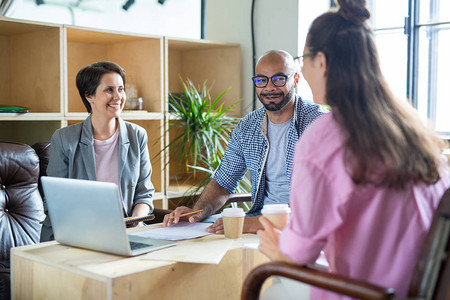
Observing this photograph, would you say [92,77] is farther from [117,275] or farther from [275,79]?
[117,275]

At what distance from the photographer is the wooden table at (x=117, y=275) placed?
1479 mm

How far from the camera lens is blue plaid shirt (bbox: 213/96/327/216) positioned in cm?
251

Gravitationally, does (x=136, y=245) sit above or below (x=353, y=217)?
below

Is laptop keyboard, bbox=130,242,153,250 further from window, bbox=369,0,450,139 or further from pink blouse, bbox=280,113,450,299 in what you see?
window, bbox=369,0,450,139

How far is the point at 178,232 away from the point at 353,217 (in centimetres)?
82

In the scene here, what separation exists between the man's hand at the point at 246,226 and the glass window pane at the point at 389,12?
2.26 meters

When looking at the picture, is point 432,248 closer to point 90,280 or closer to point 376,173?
point 376,173

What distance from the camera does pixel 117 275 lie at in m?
1.44

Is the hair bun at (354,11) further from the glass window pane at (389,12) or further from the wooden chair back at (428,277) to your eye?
the glass window pane at (389,12)

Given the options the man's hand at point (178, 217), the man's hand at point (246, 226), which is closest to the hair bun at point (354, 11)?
the man's hand at point (246, 226)

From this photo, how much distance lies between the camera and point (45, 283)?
1.65 meters

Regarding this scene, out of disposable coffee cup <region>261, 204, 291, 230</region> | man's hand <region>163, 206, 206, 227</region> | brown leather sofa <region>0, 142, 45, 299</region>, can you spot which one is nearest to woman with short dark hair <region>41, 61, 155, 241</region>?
brown leather sofa <region>0, 142, 45, 299</region>

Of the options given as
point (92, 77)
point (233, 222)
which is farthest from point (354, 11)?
point (92, 77)

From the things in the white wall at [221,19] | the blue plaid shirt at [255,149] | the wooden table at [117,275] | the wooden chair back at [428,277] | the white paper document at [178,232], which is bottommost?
the wooden table at [117,275]
